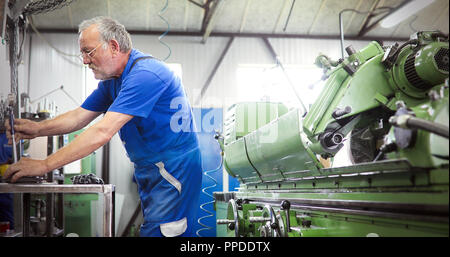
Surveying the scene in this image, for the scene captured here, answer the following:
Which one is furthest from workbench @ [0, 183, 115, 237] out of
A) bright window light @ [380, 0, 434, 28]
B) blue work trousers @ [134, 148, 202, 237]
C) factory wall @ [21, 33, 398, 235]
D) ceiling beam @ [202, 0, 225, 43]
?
ceiling beam @ [202, 0, 225, 43]

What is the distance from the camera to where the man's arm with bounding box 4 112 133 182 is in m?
1.09

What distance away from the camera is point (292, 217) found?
1.43m

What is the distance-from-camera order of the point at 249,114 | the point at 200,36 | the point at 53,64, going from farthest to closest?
the point at 200,36 < the point at 53,64 < the point at 249,114

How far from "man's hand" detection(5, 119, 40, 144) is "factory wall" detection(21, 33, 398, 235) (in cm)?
19

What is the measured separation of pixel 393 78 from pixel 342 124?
222 millimetres

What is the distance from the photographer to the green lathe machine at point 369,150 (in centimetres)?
81

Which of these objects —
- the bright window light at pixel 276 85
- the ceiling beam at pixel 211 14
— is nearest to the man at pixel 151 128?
the bright window light at pixel 276 85

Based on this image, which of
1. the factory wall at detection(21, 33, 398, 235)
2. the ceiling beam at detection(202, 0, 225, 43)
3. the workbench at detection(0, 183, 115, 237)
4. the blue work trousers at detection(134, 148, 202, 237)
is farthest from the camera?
the ceiling beam at detection(202, 0, 225, 43)

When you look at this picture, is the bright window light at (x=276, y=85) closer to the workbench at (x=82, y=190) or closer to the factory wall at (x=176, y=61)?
the factory wall at (x=176, y=61)

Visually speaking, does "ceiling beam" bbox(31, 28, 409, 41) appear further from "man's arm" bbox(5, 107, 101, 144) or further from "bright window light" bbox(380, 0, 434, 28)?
"man's arm" bbox(5, 107, 101, 144)

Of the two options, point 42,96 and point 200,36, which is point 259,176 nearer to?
point 200,36

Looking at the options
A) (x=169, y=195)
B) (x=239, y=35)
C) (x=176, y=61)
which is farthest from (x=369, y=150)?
(x=176, y=61)

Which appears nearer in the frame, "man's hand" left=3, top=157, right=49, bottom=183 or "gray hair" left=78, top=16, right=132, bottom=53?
"man's hand" left=3, top=157, right=49, bottom=183
